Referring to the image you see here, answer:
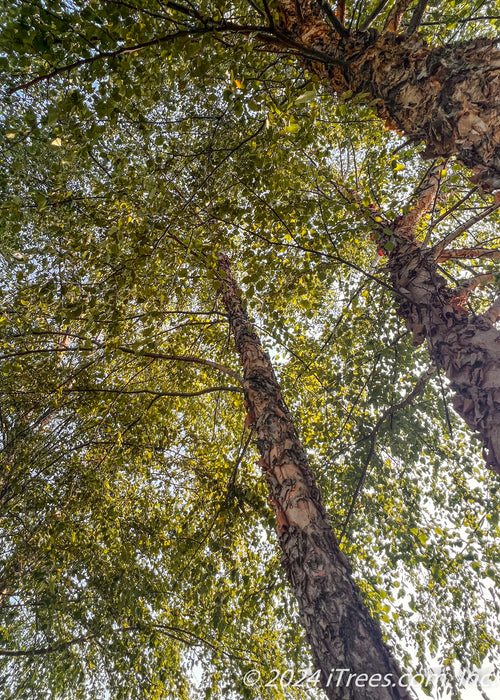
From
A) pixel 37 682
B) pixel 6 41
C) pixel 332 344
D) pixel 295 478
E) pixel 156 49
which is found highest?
pixel 156 49

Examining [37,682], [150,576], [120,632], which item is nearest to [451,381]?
[150,576]

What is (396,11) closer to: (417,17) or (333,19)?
(417,17)

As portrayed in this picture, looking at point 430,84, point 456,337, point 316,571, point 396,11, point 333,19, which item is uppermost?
point 396,11

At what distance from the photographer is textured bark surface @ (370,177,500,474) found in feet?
8.13

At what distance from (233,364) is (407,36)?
4.91 metres

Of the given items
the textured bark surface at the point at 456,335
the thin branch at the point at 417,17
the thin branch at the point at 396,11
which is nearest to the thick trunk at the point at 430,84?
the thin branch at the point at 417,17

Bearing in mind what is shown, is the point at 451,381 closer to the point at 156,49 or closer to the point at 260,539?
the point at 156,49

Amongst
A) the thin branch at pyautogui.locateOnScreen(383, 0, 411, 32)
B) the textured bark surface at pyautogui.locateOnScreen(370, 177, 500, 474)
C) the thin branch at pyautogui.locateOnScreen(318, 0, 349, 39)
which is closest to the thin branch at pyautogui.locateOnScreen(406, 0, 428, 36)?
the thin branch at pyautogui.locateOnScreen(383, 0, 411, 32)

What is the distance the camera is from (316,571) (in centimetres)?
232

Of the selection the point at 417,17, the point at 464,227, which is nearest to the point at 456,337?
the point at 464,227

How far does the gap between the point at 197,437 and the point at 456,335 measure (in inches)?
176

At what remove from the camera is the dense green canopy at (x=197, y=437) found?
148 inches

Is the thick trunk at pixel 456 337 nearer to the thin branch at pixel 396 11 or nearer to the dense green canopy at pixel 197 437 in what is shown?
the dense green canopy at pixel 197 437

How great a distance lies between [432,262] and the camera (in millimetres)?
3494
